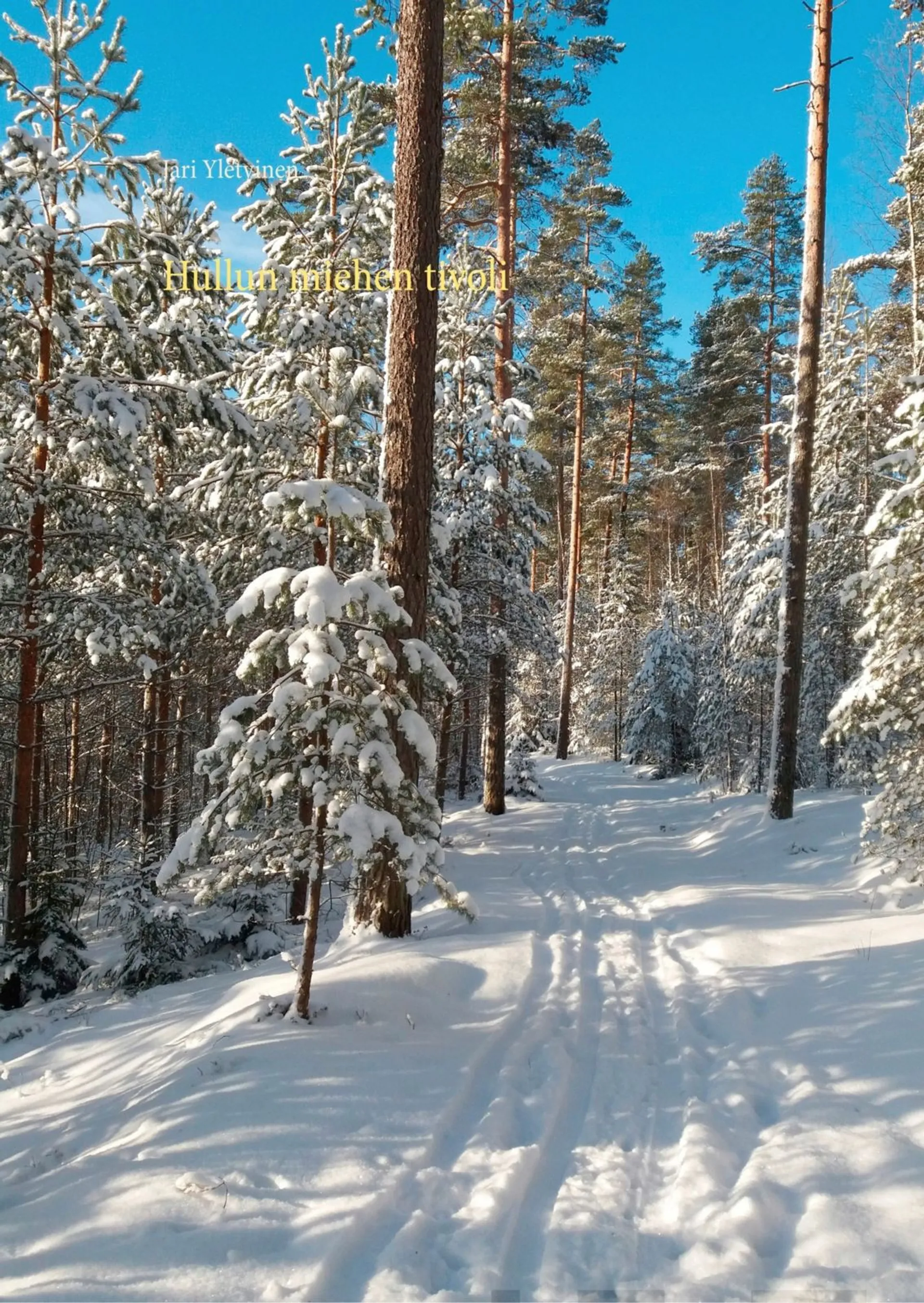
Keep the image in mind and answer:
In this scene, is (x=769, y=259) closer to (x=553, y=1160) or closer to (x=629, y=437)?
(x=629, y=437)

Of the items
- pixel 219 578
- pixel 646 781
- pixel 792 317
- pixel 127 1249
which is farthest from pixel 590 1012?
pixel 792 317

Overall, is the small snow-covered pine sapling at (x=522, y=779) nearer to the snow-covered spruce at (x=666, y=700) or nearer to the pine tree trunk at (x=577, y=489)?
the pine tree trunk at (x=577, y=489)

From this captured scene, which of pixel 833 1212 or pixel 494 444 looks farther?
pixel 494 444

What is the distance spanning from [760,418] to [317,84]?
18.3m

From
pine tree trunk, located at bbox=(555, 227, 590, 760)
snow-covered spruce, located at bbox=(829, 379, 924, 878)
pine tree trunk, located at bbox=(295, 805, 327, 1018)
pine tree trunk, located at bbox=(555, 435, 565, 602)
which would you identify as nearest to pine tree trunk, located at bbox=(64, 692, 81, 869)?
pine tree trunk, located at bbox=(295, 805, 327, 1018)

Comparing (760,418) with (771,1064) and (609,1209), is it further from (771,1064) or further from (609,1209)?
(609,1209)

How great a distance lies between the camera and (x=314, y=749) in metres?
4.46

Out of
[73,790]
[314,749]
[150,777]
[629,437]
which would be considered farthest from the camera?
[629,437]

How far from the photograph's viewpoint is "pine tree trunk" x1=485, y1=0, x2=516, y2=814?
1373 centimetres

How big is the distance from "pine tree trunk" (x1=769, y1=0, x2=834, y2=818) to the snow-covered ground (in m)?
4.00

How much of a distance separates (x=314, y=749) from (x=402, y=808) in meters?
0.74

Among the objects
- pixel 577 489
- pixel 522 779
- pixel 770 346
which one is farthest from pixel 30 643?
pixel 770 346

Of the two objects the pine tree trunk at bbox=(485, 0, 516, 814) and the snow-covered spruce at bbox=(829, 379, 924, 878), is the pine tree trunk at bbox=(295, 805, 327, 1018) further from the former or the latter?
the pine tree trunk at bbox=(485, 0, 516, 814)

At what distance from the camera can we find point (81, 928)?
39.0 ft
